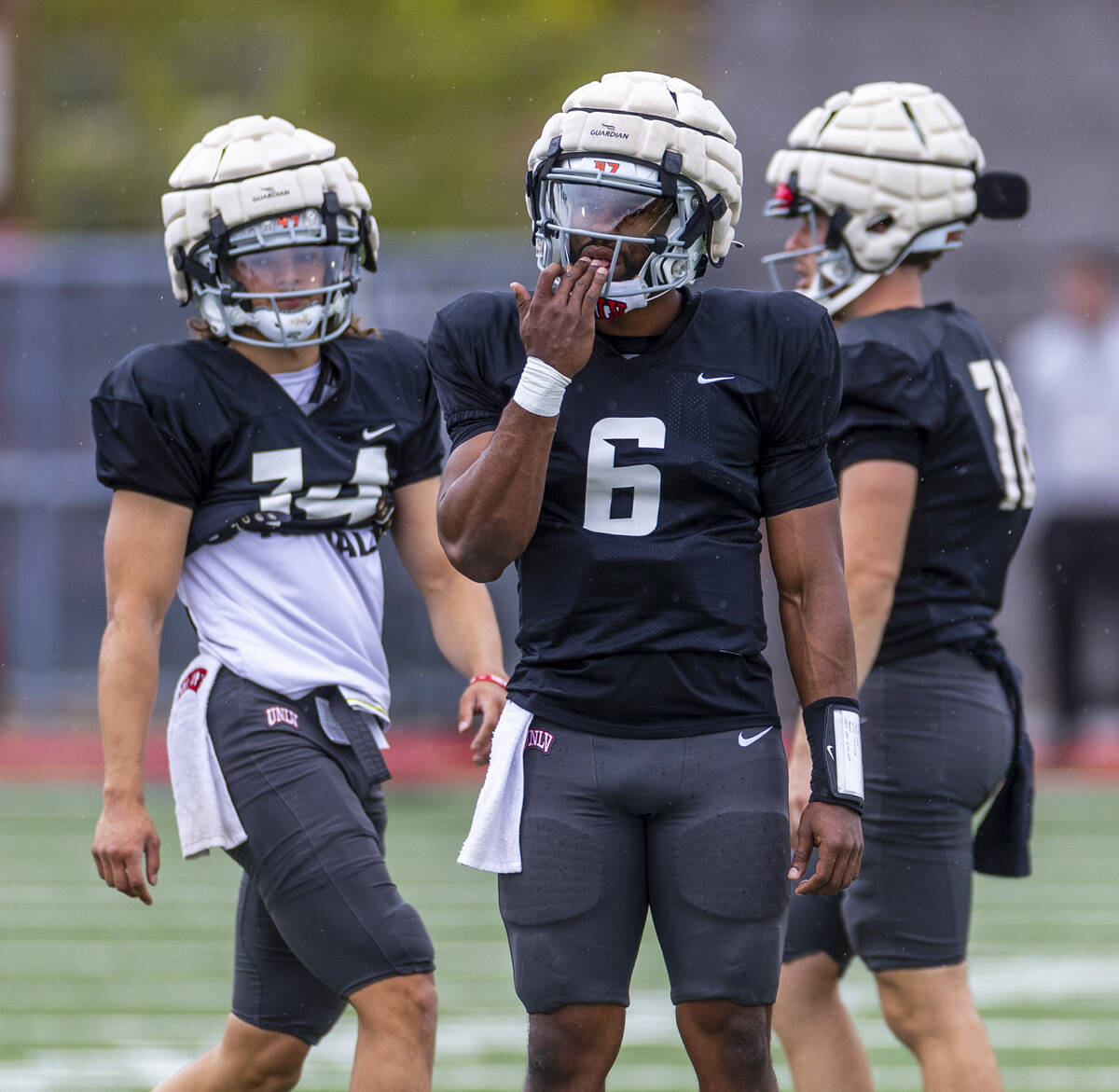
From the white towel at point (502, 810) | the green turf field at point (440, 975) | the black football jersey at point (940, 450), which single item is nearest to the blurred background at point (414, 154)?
the green turf field at point (440, 975)

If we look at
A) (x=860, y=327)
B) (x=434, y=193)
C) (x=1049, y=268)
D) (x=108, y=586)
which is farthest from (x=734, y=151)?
(x=434, y=193)

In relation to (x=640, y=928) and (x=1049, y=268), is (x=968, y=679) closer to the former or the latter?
(x=640, y=928)

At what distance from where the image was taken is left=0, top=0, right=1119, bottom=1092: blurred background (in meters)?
7.10

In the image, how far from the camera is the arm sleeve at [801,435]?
12.4 ft

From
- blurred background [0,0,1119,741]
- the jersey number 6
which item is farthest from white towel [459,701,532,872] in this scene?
blurred background [0,0,1119,741]

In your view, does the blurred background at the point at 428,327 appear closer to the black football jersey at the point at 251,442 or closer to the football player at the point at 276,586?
the football player at the point at 276,586

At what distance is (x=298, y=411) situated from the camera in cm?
448

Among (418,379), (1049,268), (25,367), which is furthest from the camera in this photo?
(1049,268)

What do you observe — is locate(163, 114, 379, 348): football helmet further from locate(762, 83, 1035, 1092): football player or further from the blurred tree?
the blurred tree

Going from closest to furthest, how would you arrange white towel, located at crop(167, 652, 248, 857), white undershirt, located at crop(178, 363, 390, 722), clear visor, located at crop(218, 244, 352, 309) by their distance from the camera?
white towel, located at crop(167, 652, 248, 857), white undershirt, located at crop(178, 363, 390, 722), clear visor, located at crop(218, 244, 352, 309)

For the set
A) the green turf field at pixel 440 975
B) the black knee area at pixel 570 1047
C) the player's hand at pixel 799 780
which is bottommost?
the green turf field at pixel 440 975

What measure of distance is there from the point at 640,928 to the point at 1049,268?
12.2m

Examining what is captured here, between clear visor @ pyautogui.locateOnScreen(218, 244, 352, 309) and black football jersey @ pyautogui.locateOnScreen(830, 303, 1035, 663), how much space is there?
1.09 m

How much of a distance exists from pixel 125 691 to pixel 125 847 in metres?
0.32
